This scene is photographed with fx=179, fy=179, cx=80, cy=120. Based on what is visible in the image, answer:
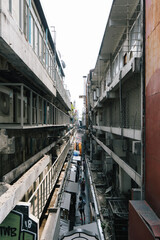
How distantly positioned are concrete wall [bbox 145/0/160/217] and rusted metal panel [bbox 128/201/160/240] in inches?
8.3

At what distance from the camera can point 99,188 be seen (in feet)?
49.0

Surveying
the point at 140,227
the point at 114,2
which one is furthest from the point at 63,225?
the point at 114,2

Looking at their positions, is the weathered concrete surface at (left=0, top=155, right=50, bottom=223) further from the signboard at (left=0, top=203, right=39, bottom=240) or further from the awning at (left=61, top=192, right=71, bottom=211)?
the awning at (left=61, top=192, right=71, bottom=211)

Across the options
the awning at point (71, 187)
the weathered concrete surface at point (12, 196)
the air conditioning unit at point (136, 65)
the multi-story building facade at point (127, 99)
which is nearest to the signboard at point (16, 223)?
the weathered concrete surface at point (12, 196)

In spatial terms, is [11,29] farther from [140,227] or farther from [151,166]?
[140,227]

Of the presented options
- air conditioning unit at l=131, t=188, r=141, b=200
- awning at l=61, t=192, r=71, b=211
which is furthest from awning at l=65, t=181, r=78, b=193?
air conditioning unit at l=131, t=188, r=141, b=200

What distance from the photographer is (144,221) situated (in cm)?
520

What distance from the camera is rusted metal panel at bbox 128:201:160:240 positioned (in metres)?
4.66

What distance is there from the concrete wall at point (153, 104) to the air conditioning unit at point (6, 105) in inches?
170

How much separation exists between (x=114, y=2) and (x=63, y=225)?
12106 millimetres

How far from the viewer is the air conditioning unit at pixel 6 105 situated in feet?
16.3

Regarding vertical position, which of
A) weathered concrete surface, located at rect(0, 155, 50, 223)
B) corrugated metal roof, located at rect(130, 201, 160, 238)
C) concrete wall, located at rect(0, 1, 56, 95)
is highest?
concrete wall, located at rect(0, 1, 56, 95)

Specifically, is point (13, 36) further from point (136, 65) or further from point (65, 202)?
point (65, 202)

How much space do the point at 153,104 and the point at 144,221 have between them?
3453 millimetres
